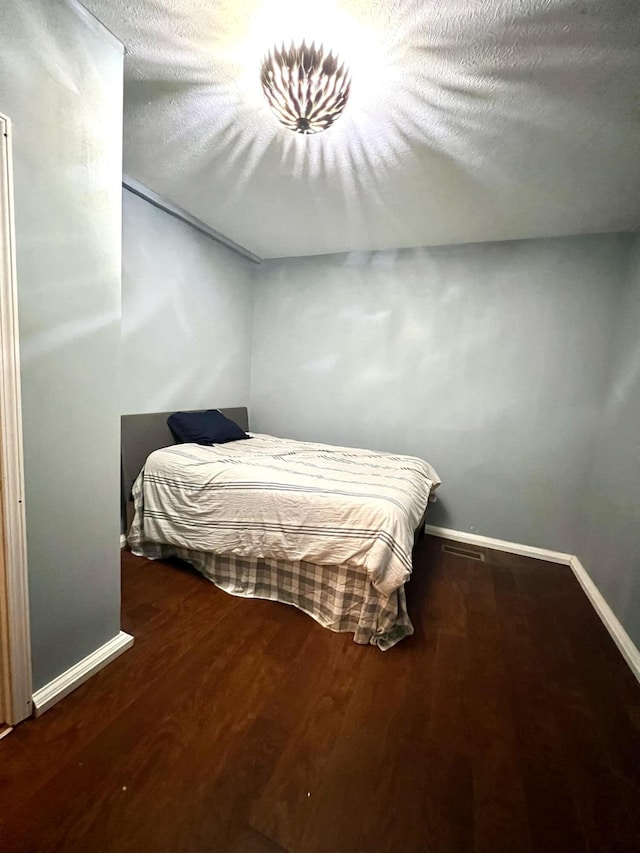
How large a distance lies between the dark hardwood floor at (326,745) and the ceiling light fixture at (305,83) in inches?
90.0

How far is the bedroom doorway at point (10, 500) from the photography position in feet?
3.28

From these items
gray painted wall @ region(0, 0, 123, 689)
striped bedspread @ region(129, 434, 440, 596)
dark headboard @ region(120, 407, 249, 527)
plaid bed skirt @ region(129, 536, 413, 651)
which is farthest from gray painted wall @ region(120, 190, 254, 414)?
plaid bed skirt @ region(129, 536, 413, 651)

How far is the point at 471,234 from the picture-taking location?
2.67 meters

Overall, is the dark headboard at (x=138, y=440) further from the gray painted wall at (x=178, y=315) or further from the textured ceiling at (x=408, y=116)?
the textured ceiling at (x=408, y=116)

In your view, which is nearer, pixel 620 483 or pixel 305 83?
pixel 305 83

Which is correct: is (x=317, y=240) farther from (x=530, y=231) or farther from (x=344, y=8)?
(x=344, y=8)

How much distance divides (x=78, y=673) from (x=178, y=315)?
2353 mm

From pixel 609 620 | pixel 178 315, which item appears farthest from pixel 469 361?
pixel 178 315

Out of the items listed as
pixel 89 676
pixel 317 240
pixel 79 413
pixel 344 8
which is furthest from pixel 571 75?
pixel 89 676

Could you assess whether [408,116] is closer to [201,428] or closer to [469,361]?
[469,361]

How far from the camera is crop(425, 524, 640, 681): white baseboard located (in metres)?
1.74

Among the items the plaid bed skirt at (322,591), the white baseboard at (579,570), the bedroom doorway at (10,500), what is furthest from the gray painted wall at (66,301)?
the white baseboard at (579,570)

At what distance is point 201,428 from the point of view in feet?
9.07

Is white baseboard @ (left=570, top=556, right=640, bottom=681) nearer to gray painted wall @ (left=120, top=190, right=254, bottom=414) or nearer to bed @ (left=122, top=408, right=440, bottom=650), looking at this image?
bed @ (left=122, top=408, right=440, bottom=650)
